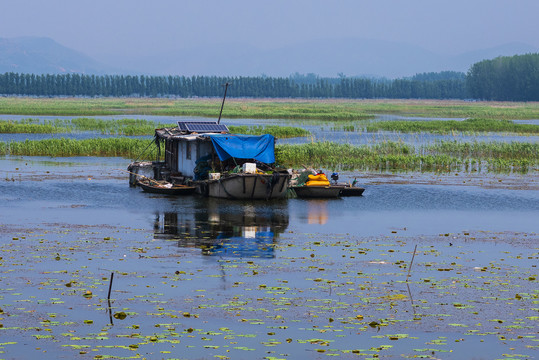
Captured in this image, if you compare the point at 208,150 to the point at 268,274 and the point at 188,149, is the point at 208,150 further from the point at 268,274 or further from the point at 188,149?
the point at 268,274

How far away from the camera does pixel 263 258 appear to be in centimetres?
2697

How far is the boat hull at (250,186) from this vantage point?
4219cm

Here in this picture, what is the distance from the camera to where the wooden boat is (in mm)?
44531

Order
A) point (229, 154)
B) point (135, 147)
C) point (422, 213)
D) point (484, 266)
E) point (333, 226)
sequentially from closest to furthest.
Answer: point (484, 266)
point (333, 226)
point (422, 213)
point (229, 154)
point (135, 147)

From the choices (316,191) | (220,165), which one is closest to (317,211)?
(316,191)

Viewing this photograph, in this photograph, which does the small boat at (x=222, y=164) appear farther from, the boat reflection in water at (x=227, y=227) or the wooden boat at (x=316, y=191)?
the wooden boat at (x=316, y=191)

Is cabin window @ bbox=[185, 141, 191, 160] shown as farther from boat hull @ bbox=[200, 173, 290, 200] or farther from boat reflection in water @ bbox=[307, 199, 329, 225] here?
boat reflection in water @ bbox=[307, 199, 329, 225]

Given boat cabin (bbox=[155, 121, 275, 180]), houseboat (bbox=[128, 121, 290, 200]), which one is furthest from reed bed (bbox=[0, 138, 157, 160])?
boat cabin (bbox=[155, 121, 275, 180])

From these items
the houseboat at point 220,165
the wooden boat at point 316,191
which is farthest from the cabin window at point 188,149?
the wooden boat at point 316,191

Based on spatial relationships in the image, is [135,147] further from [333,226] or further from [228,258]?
[228,258]

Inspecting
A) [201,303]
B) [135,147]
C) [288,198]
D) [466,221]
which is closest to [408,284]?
[201,303]

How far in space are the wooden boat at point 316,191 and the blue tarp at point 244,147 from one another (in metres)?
2.10

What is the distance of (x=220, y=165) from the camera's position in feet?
149

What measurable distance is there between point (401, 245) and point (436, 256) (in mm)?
2438
